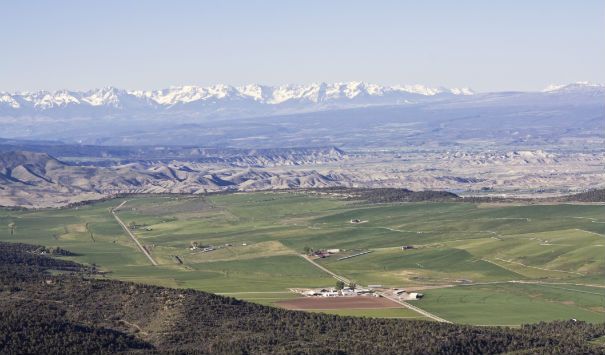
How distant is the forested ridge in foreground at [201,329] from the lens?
94.5 metres

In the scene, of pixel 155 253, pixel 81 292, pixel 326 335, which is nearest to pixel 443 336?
pixel 326 335

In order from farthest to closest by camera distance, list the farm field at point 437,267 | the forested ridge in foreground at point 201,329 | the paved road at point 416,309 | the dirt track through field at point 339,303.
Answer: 1. the farm field at point 437,267
2. the dirt track through field at point 339,303
3. the paved road at point 416,309
4. the forested ridge in foreground at point 201,329

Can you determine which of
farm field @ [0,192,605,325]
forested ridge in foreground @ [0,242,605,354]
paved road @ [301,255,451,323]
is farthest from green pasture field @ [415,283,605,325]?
forested ridge in foreground @ [0,242,605,354]

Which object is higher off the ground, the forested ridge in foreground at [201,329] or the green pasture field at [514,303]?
the forested ridge in foreground at [201,329]

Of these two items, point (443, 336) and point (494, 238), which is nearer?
point (443, 336)

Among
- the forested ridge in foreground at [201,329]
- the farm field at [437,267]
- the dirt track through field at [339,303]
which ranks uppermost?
the forested ridge in foreground at [201,329]

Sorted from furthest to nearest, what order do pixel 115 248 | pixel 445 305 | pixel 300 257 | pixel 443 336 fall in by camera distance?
pixel 115 248 → pixel 300 257 → pixel 445 305 → pixel 443 336

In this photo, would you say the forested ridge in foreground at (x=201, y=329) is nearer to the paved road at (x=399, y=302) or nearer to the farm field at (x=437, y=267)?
the paved road at (x=399, y=302)

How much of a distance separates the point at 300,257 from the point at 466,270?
97.0 ft

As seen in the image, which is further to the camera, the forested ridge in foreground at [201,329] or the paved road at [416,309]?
the paved road at [416,309]

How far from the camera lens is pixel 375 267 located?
169000 millimetres

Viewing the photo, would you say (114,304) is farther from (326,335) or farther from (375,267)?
(375,267)

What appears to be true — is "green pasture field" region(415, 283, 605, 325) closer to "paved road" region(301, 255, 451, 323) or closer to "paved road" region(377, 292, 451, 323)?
"paved road" region(377, 292, 451, 323)

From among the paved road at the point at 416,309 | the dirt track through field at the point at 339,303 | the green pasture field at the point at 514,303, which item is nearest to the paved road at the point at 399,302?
the paved road at the point at 416,309
